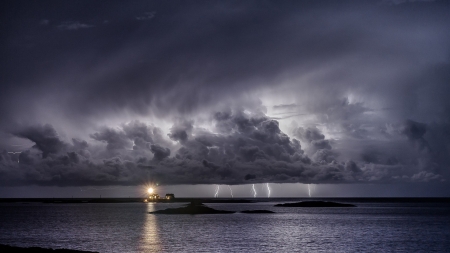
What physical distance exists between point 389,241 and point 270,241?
78.4ft

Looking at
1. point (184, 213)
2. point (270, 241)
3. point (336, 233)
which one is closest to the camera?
point (270, 241)

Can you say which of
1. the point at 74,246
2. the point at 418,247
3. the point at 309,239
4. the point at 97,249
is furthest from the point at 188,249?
the point at 418,247

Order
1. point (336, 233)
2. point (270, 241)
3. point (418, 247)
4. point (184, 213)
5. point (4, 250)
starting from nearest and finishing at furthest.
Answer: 1. point (4, 250)
2. point (418, 247)
3. point (270, 241)
4. point (336, 233)
5. point (184, 213)

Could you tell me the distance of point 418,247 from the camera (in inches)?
3088

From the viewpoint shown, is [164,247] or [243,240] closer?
[164,247]

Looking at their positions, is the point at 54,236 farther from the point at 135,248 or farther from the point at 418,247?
the point at 418,247

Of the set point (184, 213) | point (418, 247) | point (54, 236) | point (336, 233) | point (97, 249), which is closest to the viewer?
point (97, 249)

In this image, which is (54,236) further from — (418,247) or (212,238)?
(418,247)

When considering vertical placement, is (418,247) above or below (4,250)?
below

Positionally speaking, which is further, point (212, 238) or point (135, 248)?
point (212, 238)

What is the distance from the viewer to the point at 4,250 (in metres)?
54.3

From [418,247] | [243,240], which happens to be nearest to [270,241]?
[243,240]

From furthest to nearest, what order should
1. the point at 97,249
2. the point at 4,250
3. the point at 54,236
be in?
the point at 54,236
the point at 97,249
the point at 4,250

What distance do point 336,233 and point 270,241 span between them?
22.9m
